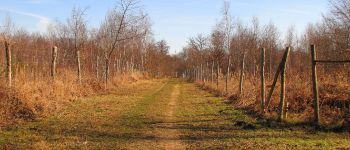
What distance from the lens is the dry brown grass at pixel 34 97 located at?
41.8 feet

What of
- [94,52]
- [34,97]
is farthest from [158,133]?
[94,52]

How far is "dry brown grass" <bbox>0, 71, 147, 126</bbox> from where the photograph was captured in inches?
502

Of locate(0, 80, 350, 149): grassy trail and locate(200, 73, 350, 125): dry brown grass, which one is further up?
locate(200, 73, 350, 125): dry brown grass

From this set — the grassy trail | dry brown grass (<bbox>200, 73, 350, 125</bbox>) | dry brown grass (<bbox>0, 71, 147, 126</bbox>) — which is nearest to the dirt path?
the grassy trail

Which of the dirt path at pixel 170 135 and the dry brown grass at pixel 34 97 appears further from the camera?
the dry brown grass at pixel 34 97

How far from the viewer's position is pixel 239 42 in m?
48.9

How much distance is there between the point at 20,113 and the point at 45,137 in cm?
354

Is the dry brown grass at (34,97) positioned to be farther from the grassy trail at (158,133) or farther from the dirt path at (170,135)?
the dirt path at (170,135)

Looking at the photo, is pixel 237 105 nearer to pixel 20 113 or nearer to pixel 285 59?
pixel 285 59

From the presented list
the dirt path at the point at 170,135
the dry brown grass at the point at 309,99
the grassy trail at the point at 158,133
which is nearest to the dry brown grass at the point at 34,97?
the grassy trail at the point at 158,133

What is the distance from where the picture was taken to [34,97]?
14.2m

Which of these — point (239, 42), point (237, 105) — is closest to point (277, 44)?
point (239, 42)

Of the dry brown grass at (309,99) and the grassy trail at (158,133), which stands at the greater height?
the dry brown grass at (309,99)

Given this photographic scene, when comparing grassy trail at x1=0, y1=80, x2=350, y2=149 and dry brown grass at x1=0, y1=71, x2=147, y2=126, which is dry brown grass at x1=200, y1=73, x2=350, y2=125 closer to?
grassy trail at x1=0, y1=80, x2=350, y2=149
